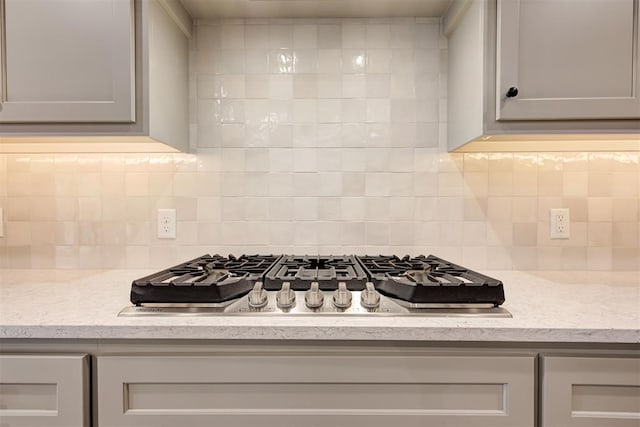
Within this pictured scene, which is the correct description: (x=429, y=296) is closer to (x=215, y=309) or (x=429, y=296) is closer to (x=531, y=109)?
(x=215, y=309)

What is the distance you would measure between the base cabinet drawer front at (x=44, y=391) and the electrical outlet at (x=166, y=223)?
693mm

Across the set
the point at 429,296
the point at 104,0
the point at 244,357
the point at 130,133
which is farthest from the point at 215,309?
the point at 104,0

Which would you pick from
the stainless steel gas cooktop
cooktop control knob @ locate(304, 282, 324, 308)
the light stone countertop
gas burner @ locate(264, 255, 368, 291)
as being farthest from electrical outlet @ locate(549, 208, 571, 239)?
cooktop control knob @ locate(304, 282, 324, 308)

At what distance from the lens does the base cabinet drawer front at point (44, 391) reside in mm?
801

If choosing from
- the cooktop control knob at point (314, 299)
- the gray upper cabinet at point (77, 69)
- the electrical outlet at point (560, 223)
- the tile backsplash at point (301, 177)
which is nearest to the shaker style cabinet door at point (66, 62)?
the gray upper cabinet at point (77, 69)

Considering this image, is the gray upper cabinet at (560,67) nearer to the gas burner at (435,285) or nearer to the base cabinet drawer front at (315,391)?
the gas burner at (435,285)

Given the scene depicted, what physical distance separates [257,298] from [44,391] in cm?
50

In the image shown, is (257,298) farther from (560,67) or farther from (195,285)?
(560,67)

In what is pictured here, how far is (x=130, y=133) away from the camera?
1102 millimetres

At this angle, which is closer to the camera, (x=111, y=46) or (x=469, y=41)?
(x=111, y=46)

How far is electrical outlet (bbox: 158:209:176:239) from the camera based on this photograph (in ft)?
4.79

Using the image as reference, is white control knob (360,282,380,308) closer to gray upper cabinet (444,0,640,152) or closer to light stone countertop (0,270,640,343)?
light stone countertop (0,270,640,343)

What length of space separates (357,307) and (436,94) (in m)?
0.97

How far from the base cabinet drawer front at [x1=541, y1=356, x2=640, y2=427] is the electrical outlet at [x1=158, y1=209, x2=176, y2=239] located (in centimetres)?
127
